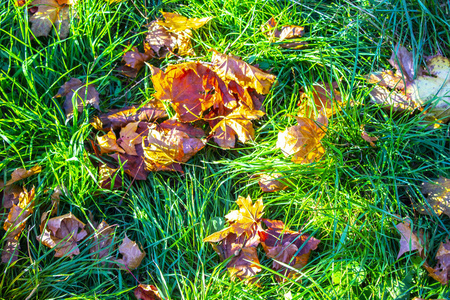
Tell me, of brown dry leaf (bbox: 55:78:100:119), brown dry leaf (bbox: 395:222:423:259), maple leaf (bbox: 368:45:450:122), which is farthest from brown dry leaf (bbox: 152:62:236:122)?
brown dry leaf (bbox: 395:222:423:259)

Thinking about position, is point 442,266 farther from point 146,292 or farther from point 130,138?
point 130,138

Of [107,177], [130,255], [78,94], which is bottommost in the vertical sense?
[130,255]

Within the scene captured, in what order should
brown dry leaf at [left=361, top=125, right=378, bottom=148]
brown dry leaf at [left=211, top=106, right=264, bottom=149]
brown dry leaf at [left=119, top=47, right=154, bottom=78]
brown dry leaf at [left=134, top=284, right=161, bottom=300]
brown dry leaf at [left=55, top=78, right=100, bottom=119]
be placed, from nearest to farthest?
brown dry leaf at [left=134, top=284, right=161, bottom=300] → brown dry leaf at [left=361, top=125, right=378, bottom=148] → brown dry leaf at [left=211, top=106, right=264, bottom=149] → brown dry leaf at [left=55, top=78, right=100, bottom=119] → brown dry leaf at [left=119, top=47, right=154, bottom=78]

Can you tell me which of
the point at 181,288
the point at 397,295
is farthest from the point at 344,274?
the point at 181,288

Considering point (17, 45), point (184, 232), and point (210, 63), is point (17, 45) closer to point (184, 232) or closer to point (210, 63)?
point (210, 63)

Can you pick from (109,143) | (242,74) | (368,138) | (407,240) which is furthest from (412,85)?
(109,143)

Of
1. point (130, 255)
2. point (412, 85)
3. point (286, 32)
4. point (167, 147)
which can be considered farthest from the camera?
point (286, 32)

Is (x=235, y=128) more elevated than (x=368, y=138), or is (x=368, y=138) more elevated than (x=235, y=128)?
(x=368, y=138)

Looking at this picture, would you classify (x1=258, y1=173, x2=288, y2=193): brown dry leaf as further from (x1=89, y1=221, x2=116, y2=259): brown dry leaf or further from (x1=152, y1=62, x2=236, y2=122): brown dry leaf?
(x1=89, y1=221, x2=116, y2=259): brown dry leaf
